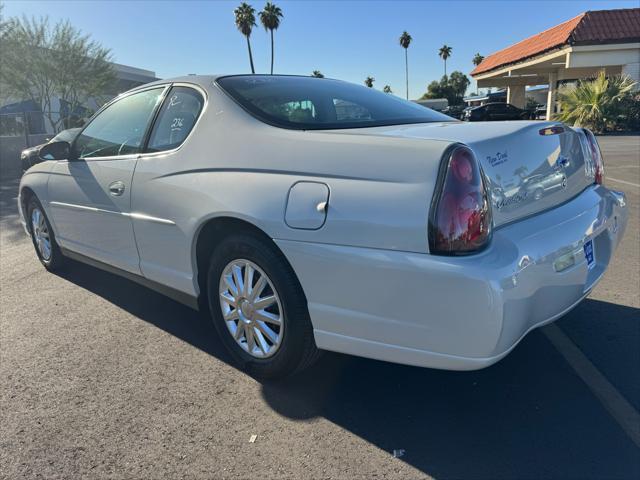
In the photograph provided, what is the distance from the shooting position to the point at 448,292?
2.08 m

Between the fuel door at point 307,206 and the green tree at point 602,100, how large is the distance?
78.2ft

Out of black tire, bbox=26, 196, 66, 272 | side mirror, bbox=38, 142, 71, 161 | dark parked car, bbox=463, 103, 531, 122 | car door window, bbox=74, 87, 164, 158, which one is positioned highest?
car door window, bbox=74, 87, 164, 158

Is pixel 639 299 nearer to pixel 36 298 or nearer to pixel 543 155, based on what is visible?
pixel 543 155

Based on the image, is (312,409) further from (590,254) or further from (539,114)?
(539,114)

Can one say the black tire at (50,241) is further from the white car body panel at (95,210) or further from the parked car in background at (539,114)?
the parked car in background at (539,114)

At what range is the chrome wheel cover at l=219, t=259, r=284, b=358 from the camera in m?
2.75

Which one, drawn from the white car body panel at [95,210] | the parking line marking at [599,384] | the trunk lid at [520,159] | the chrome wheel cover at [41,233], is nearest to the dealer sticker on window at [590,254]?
the trunk lid at [520,159]

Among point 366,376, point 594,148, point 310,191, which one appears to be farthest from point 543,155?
point 366,376

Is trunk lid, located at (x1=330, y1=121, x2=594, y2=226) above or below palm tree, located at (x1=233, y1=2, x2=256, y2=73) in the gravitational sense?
below

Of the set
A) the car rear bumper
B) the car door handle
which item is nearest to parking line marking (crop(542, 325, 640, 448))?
the car rear bumper

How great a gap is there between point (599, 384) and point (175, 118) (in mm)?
2864

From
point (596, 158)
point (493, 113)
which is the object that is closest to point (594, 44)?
point (493, 113)

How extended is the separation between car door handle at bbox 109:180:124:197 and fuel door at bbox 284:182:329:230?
1533 millimetres

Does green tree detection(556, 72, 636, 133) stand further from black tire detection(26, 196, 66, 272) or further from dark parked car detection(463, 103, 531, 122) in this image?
black tire detection(26, 196, 66, 272)
